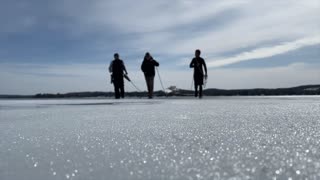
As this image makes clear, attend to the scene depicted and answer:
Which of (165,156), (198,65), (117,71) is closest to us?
(165,156)

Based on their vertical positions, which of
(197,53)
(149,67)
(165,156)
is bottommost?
(165,156)

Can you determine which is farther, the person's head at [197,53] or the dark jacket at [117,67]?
the dark jacket at [117,67]

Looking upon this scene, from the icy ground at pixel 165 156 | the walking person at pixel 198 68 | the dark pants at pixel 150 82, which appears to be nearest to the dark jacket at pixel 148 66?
the dark pants at pixel 150 82

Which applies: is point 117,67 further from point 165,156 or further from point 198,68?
point 165,156

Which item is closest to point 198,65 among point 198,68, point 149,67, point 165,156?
point 198,68

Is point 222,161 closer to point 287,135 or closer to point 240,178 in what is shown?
point 240,178

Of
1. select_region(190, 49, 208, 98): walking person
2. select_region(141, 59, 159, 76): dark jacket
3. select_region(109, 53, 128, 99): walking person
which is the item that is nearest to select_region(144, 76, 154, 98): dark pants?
select_region(141, 59, 159, 76): dark jacket

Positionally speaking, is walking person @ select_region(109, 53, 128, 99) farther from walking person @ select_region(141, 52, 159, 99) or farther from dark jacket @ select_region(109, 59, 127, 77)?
walking person @ select_region(141, 52, 159, 99)

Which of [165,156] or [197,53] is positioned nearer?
[165,156]

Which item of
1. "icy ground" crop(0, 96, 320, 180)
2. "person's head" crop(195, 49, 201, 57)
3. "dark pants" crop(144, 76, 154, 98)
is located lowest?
"icy ground" crop(0, 96, 320, 180)

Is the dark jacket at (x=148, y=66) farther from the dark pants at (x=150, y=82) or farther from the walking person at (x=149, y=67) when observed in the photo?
the dark pants at (x=150, y=82)

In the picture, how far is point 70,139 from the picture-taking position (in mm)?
1764

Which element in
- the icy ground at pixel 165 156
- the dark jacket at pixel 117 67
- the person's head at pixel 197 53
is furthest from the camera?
the dark jacket at pixel 117 67

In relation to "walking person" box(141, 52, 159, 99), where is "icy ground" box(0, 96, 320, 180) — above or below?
below
